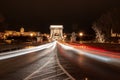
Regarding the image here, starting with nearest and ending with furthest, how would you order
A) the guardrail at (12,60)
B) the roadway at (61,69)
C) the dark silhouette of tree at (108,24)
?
1. the roadway at (61,69)
2. the guardrail at (12,60)
3. the dark silhouette of tree at (108,24)

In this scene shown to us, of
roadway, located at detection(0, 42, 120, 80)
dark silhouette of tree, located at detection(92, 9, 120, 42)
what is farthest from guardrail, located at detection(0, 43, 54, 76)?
dark silhouette of tree, located at detection(92, 9, 120, 42)

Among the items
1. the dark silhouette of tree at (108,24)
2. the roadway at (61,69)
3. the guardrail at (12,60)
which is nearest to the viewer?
the roadway at (61,69)

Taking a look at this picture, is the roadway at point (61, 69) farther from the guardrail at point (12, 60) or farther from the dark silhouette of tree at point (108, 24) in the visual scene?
the dark silhouette of tree at point (108, 24)

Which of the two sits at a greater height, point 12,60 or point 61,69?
point 61,69

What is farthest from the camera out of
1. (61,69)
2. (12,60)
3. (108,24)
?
(108,24)

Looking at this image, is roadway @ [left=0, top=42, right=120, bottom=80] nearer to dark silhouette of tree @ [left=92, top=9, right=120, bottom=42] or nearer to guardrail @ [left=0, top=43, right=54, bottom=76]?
guardrail @ [left=0, top=43, right=54, bottom=76]

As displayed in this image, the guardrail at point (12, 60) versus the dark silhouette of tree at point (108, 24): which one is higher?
the dark silhouette of tree at point (108, 24)

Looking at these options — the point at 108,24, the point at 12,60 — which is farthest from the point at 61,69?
the point at 108,24

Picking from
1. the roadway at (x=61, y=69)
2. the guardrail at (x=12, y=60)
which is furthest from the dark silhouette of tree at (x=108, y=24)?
the guardrail at (x=12, y=60)

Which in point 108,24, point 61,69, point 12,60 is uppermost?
point 108,24

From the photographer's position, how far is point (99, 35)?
314 ft

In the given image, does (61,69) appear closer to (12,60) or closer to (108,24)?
(12,60)

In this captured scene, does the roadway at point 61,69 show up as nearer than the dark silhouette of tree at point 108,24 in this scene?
Yes

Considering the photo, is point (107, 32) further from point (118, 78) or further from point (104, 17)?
point (118, 78)
